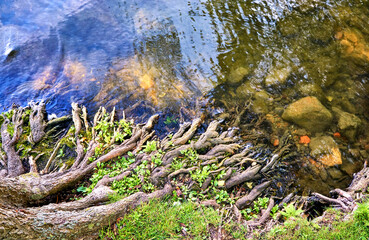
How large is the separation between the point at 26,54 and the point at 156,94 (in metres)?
4.87

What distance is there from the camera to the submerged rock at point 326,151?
5.25 m

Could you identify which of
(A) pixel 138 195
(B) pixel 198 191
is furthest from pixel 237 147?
(A) pixel 138 195

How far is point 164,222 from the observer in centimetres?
381

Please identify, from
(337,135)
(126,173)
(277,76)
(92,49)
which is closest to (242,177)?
(126,173)

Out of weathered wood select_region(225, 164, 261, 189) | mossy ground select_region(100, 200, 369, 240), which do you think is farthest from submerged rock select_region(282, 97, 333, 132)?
mossy ground select_region(100, 200, 369, 240)

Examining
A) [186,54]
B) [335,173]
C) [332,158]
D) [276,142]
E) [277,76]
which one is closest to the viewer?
[335,173]

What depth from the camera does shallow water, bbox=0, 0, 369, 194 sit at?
654 cm

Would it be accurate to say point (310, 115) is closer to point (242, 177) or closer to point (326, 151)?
point (326, 151)

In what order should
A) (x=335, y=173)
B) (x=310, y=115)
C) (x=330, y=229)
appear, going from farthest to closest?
(x=310, y=115) < (x=335, y=173) < (x=330, y=229)

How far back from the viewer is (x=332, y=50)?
7254 mm

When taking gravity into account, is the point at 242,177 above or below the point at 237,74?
below

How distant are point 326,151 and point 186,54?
15.7ft

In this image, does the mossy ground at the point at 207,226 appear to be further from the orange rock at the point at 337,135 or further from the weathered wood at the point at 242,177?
the orange rock at the point at 337,135

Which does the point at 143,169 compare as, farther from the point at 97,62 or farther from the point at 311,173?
the point at 97,62
